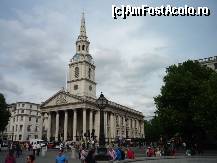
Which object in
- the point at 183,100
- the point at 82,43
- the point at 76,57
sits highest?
the point at 82,43

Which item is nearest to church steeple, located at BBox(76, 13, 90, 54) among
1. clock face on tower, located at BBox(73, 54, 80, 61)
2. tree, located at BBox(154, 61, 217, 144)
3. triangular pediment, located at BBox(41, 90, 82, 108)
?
clock face on tower, located at BBox(73, 54, 80, 61)

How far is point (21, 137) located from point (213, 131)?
8256 cm

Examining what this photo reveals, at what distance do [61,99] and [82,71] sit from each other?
10.0 metres

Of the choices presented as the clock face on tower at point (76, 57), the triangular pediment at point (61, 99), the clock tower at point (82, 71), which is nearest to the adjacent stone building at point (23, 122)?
the triangular pediment at point (61, 99)

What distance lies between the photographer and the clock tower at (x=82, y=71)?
8788 centimetres

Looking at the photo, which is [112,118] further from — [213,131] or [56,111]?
[213,131]

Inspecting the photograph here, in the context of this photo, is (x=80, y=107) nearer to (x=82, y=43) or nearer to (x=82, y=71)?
(x=82, y=71)

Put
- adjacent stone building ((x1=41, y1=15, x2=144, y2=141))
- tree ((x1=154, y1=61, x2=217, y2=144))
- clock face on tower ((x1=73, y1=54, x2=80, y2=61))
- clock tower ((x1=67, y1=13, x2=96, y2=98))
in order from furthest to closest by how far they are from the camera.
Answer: clock face on tower ((x1=73, y1=54, x2=80, y2=61))
clock tower ((x1=67, y1=13, x2=96, y2=98))
adjacent stone building ((x1=41, y1=15, x2=144, y2=141))
tree ((x1=154, y1=61, x2=217, y2=144))

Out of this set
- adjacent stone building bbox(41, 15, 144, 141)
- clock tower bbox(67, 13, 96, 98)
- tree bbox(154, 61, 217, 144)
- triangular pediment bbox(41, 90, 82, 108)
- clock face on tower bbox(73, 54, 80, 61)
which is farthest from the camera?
clock face on tower bbox(73, 54, 80, 61)

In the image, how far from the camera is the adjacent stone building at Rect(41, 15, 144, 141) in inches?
3216

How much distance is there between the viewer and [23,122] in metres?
111

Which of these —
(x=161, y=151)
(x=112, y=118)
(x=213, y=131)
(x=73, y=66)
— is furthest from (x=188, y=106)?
(x=73, y=66)

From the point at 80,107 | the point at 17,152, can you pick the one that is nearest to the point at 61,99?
the point at 80,107

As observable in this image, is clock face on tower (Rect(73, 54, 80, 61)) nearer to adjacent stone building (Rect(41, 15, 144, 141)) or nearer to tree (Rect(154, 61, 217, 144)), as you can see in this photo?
adjacent stone building (Rect(41, 15, 144, 141))
